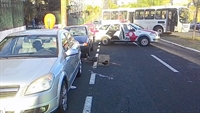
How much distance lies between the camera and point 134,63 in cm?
892

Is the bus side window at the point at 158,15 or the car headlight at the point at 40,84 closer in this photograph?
the car headlight at the point at 40,84

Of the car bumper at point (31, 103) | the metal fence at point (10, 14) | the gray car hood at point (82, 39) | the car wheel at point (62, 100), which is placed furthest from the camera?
the metal fence at point (10, 14)

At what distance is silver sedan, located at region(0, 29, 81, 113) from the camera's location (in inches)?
123

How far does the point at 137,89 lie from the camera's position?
561 cm

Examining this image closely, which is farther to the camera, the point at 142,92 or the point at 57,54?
the point at 142,92

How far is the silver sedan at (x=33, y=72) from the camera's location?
313 cm

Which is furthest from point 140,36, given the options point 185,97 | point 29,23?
point 29,23

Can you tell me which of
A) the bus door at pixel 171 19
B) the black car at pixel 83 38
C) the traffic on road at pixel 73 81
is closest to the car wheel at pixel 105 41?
the black car at pixel 83 38

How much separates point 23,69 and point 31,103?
0.66m

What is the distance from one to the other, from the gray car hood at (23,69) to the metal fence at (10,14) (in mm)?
9090

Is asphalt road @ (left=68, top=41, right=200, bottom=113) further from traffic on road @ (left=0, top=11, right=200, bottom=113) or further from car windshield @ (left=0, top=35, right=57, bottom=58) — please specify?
car windshield @ (left=0, top=35, right=57, bottom=58)

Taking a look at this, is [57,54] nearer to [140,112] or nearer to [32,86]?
[32,86]

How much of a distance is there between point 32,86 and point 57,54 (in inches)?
48.2

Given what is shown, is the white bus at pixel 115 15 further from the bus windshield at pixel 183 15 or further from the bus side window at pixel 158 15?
the bus windshield at pixel 183 15
